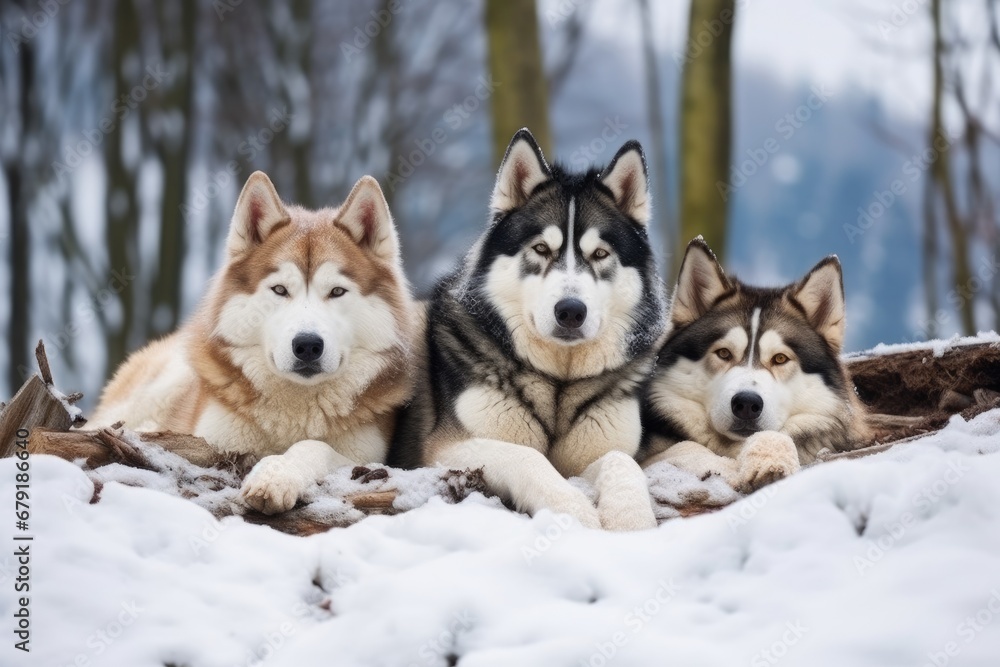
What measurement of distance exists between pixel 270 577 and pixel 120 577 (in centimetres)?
48

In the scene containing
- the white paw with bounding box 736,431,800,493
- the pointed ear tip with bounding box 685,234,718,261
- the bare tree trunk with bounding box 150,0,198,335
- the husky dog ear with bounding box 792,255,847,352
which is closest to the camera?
the white paw with bounding box 736,431,800,493

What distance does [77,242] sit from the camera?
517 inches

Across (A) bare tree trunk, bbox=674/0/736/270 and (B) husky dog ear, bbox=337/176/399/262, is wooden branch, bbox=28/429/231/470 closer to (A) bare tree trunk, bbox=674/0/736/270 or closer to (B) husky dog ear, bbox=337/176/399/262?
(B) husky dog ear, bbox=337/176/399/262

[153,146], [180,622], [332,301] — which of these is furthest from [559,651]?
[153,146]

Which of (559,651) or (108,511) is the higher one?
(108,511)

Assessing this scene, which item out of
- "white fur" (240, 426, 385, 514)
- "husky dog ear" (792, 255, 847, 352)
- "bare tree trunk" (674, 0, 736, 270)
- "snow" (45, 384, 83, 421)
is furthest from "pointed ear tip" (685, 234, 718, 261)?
"snow" (45, 384, 83, 421)

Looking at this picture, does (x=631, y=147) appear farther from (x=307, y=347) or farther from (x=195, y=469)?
(x=195, y=469)

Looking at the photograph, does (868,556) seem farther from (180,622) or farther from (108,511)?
(108,511)

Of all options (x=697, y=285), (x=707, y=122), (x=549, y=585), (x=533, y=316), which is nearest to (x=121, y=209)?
(x=707, y=122)

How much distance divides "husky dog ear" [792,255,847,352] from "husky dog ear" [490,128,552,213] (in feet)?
5.41

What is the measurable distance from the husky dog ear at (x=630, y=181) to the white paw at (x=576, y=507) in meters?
1.70

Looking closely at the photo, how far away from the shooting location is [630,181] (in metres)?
5.14

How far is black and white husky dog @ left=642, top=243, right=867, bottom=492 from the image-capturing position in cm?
522

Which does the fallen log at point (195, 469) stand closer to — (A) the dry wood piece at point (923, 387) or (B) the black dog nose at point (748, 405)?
(A) the dry wood piece at point (923, 387)
